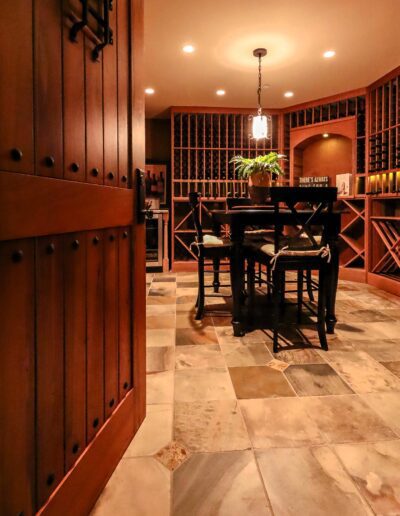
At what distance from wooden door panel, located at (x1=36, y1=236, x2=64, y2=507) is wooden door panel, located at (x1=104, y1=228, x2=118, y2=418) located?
271 mm

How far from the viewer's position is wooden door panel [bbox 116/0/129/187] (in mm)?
1291

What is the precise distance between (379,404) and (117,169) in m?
1.59

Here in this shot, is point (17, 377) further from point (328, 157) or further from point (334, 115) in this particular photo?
point (328, 157)

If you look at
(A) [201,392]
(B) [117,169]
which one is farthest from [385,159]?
(B) [117,169]

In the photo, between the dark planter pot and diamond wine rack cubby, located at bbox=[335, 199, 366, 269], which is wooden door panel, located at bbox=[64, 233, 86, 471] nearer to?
the dark planter pot

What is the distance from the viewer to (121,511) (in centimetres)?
112

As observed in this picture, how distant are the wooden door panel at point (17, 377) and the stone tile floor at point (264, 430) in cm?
44

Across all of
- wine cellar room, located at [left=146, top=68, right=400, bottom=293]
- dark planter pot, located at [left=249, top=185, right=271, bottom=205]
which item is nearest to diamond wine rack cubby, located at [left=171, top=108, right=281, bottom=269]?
wine cellar room, located at [left=146, top=68, right=400, bottom=293]

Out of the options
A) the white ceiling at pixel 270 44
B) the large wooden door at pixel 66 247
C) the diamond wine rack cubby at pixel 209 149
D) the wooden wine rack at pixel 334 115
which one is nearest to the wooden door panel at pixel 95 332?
the large wooden door at pixel 66 247

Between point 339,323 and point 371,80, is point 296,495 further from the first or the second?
point 371,80

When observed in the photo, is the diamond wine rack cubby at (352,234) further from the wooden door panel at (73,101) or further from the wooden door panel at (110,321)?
Result: the wooden door panel at (73,101)

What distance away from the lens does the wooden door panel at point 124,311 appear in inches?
53.1

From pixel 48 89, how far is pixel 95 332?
683 mm

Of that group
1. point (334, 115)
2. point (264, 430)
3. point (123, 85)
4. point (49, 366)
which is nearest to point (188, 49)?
point (334, 115)
